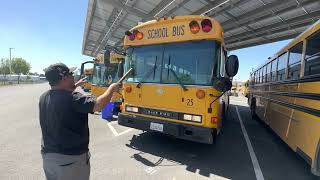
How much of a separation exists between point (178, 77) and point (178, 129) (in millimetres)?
1121

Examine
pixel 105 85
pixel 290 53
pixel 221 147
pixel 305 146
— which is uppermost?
pixel 290 53

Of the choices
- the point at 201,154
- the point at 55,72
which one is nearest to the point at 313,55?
the point at 201,154

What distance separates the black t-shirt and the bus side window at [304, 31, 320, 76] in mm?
3941

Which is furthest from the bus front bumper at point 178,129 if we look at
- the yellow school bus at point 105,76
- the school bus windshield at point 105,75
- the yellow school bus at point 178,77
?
the school bus windshield at point 105,75

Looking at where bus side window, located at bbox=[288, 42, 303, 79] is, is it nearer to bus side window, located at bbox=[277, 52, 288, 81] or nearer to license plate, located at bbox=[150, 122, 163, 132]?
bus side window, located at bbox=[277, 52, 288, 81]

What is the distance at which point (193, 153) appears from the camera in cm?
593

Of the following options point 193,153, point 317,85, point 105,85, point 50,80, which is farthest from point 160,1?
point 50,80

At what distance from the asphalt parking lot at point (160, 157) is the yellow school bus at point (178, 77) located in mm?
622

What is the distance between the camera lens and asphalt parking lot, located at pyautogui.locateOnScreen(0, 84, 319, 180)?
464cm

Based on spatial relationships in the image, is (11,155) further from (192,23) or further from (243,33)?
(243,33)

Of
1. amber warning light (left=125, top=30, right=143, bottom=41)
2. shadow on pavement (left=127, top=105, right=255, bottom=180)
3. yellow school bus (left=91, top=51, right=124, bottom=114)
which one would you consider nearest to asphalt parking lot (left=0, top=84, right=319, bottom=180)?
shadow on pavement (left=127, top=105, right=255, bottom=180)

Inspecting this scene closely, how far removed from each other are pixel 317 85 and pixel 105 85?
359 inches

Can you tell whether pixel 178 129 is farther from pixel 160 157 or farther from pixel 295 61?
pixel 295 61

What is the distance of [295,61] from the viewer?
5.92 metres
